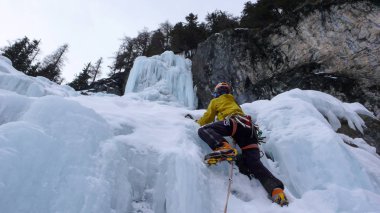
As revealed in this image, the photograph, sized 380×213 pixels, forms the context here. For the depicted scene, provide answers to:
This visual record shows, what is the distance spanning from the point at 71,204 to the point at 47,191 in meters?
0.20

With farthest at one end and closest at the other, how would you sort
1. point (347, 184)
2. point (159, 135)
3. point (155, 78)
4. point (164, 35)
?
1. point (164, 35)
2. point (155, 78)
3. point (159, 135)
4. point (347, 184)

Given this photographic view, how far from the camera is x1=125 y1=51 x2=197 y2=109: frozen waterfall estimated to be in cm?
1516

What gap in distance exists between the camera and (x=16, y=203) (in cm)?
199

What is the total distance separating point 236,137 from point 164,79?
39.8 ft

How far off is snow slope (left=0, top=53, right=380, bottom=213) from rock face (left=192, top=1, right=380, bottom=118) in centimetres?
734

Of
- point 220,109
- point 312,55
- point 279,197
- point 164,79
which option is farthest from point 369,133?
point 164,79

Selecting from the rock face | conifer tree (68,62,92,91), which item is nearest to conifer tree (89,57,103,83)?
conifer tree (68,62,92,91)

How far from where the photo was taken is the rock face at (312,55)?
11.0 m

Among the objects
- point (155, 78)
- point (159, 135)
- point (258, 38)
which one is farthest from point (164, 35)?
point (159, 135)

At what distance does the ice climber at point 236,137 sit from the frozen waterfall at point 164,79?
10.3 metres

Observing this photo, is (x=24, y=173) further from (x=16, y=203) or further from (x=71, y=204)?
(x=71, y=204)

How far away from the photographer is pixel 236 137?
13.0 feet

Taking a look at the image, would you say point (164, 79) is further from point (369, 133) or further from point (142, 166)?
point (142, 166)

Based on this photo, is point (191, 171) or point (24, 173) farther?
point (191, 171)
